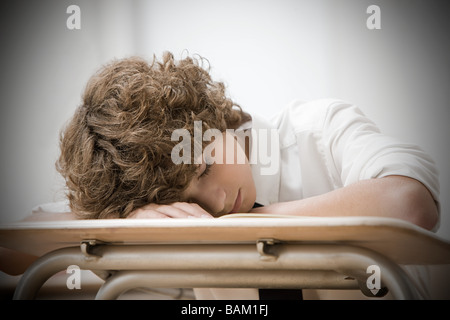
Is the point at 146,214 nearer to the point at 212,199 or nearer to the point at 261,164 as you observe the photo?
Answer: the point at 212,199

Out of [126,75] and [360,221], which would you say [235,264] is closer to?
[360,221]

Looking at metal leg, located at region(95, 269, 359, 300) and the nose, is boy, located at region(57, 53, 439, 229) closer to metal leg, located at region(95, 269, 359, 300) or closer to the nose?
the nose

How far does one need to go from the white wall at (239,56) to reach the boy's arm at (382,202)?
0.80 m

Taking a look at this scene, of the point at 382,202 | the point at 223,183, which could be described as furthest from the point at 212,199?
the point at 382,202

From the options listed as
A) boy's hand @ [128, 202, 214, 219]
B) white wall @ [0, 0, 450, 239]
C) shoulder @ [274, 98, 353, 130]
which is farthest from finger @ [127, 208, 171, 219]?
white wall @ [0, 0, 450, 239]

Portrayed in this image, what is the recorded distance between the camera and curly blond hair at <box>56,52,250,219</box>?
676 mm

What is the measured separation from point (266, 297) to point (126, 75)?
43cm

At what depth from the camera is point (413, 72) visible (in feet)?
4.42

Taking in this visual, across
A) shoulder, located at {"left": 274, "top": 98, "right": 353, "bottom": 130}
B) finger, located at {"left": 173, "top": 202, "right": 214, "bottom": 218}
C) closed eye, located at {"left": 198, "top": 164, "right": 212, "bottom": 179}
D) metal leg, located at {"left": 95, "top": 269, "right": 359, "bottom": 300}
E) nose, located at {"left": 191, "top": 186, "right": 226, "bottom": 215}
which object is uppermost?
shoulder, located at {"left": 274, "top": 98, "right": 353, "bottom": 130}

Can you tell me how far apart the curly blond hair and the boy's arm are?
0.69 feet

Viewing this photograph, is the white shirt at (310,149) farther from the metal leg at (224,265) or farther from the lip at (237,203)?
the metal leg at (224,265)

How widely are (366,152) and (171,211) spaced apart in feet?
1.04

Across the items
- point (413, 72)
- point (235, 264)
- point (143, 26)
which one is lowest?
point (235, 264)
